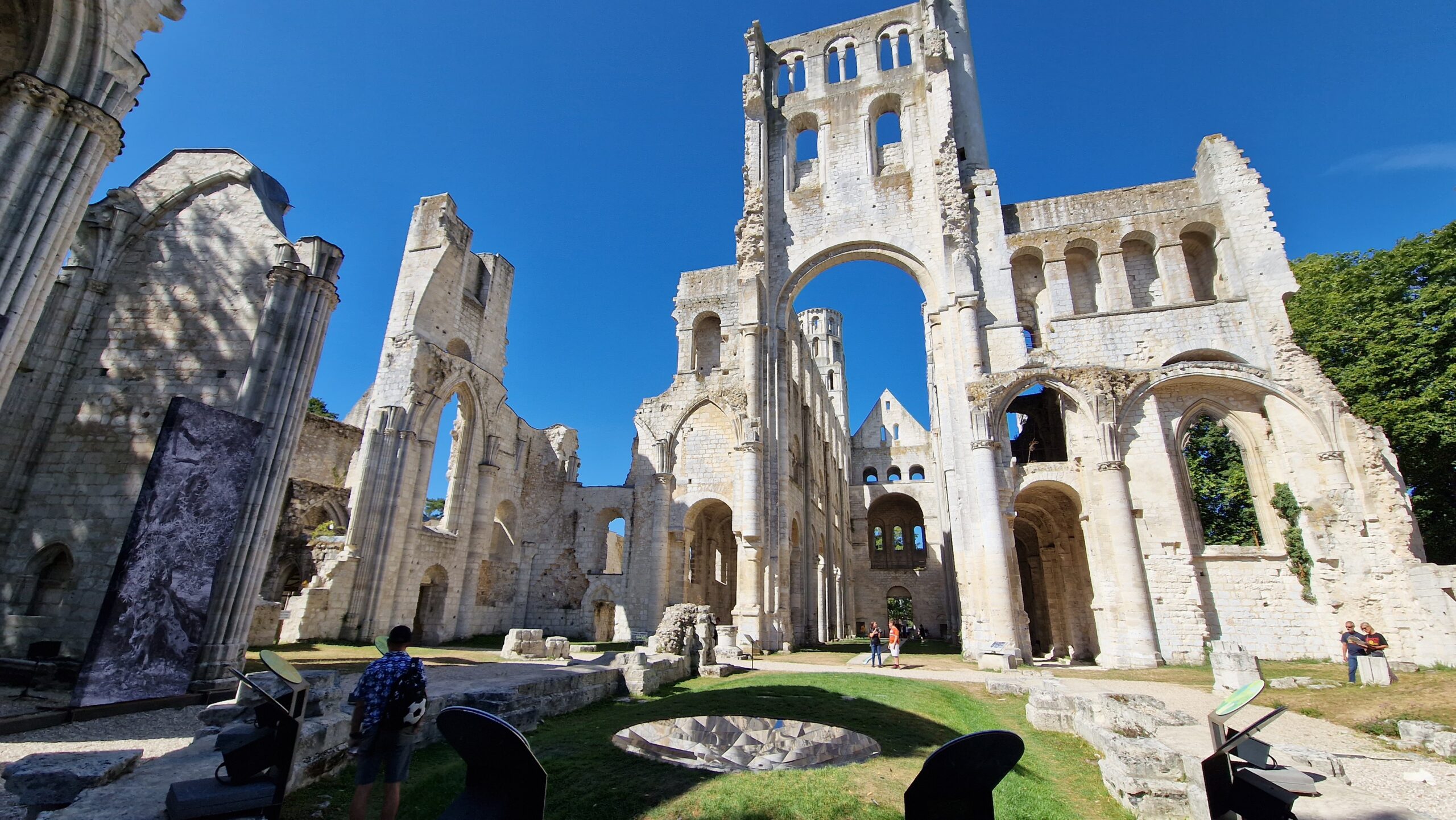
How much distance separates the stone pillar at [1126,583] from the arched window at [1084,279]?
5359mm

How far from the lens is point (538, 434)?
22906mm

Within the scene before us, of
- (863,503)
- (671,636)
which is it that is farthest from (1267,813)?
(863,503)

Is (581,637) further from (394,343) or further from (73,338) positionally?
(73,338)

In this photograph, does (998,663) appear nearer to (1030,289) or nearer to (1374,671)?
(1374,671)

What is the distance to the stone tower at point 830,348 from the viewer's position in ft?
154

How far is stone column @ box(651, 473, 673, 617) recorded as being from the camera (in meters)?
20.2

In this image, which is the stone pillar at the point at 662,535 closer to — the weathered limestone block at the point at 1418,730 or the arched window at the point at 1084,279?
the arched window at the point at 1084,279

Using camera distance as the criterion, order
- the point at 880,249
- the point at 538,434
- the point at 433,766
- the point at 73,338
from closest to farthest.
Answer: the point at 433,766 < the point at 73,338 < the point at 880,249 < the point at 538,434

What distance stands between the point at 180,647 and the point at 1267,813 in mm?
9144

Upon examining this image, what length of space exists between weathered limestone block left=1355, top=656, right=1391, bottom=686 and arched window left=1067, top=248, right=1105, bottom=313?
10220 millimetres

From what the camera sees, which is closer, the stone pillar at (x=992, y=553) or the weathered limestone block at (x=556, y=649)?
the weathered limestone block at (x=556, y=649)

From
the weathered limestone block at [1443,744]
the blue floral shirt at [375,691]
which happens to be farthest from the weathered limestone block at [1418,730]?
the blue floral shirt at [375,691]

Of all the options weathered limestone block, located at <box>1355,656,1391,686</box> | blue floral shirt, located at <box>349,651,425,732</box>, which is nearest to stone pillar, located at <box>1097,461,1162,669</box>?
weathered limestone block, located at <box>1355,656,1391,686</box>

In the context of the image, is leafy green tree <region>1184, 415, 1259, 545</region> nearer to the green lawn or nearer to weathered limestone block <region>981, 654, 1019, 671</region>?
weathered limestone block <region>981, 654, 1019, 671</region>
